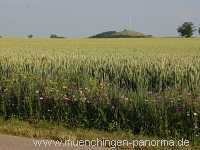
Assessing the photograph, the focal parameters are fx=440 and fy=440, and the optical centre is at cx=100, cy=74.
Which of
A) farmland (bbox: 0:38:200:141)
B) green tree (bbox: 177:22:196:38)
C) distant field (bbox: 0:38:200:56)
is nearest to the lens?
farmland (bbox: 0:38:200:141)

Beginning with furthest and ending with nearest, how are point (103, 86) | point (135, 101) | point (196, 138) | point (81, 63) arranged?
point (81, 63) < point (103, 86) < point (135, 101) < point (196, 138)

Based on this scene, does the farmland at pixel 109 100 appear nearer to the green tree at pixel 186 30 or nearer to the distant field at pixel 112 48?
the distant field at pixel 112 48

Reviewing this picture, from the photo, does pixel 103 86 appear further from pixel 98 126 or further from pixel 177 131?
pixel 177 131

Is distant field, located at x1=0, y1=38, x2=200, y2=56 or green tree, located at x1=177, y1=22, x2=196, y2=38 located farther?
green tree, located at x1=177, y1=22, x2=196, y2=38

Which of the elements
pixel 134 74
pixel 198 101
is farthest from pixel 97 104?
pixel 134 74

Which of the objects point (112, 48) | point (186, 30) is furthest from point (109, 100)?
point (186, 30)

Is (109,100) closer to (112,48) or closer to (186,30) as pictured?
(112,48)

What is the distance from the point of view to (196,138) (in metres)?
6.48

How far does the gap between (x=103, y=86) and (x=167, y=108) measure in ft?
5.11

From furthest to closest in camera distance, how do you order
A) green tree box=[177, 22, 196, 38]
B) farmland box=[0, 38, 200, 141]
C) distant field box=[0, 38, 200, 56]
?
1. green tree box=[177, 22, 196, 38]
2. distant field box=[0, 38, 200, 56]
3. farmland box=[0, 38, 200, 141]

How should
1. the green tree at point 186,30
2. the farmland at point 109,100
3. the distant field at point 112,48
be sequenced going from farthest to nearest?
the green tree at point 186,30 → the distant field at point 112,48 → the farmland at point 109,100

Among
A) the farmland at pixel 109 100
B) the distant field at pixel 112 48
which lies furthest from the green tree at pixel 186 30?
the farmland at pixel 109 100

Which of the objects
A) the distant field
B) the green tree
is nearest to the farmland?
the distant field

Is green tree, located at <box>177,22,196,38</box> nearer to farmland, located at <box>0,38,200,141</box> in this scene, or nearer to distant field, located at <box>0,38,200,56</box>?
distant field, located at <box>0,38,200,56</box>
